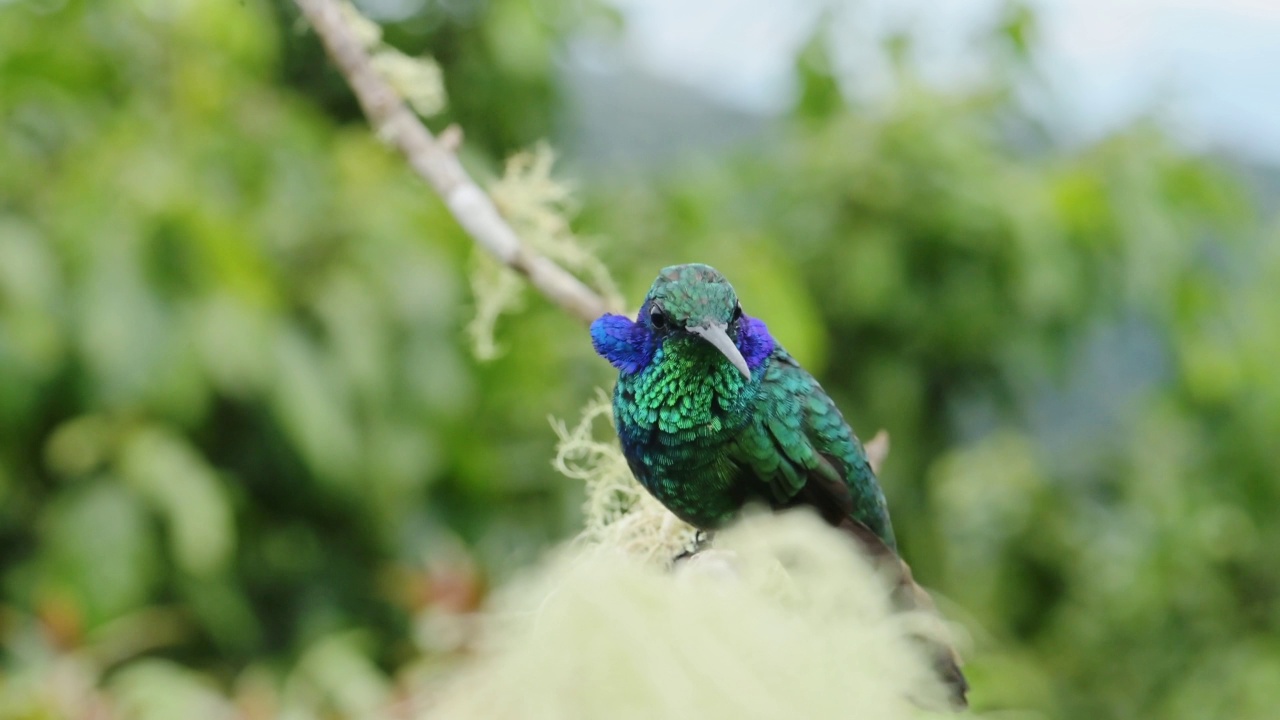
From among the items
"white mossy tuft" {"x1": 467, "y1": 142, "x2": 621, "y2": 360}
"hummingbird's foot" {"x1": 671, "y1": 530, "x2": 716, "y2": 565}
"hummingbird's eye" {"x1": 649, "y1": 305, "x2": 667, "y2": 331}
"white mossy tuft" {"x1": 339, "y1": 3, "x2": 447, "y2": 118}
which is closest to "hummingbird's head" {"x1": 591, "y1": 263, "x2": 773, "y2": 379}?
"hummingbird's eye" {"x1": 649, "y1": 305, "x2": 667, "y2": 331}

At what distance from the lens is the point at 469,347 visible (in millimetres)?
2543

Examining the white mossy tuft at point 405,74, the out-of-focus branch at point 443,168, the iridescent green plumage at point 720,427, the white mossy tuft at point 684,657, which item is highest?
the white mossy tuft at point 405,74

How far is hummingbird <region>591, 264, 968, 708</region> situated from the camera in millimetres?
1026

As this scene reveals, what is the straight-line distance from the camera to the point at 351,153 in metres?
2.55

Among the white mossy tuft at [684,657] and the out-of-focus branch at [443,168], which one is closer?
the white mossy tuft at [684,657]

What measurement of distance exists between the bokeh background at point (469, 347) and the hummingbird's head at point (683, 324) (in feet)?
2.90

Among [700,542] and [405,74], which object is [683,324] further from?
[405,74]

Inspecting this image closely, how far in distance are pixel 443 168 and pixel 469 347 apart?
4.05ft

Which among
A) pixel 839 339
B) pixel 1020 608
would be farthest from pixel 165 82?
pixel 1020 608

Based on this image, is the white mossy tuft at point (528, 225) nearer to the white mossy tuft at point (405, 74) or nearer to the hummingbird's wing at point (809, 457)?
the white mossy tuft at point (405, 74)

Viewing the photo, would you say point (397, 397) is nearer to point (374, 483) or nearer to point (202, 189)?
point (374, 483)

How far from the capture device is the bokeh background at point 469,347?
2262mm

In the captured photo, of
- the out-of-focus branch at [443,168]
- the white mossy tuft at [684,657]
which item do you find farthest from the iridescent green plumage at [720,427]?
the white mossy tuft at [684,657]

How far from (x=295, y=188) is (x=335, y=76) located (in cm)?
54
